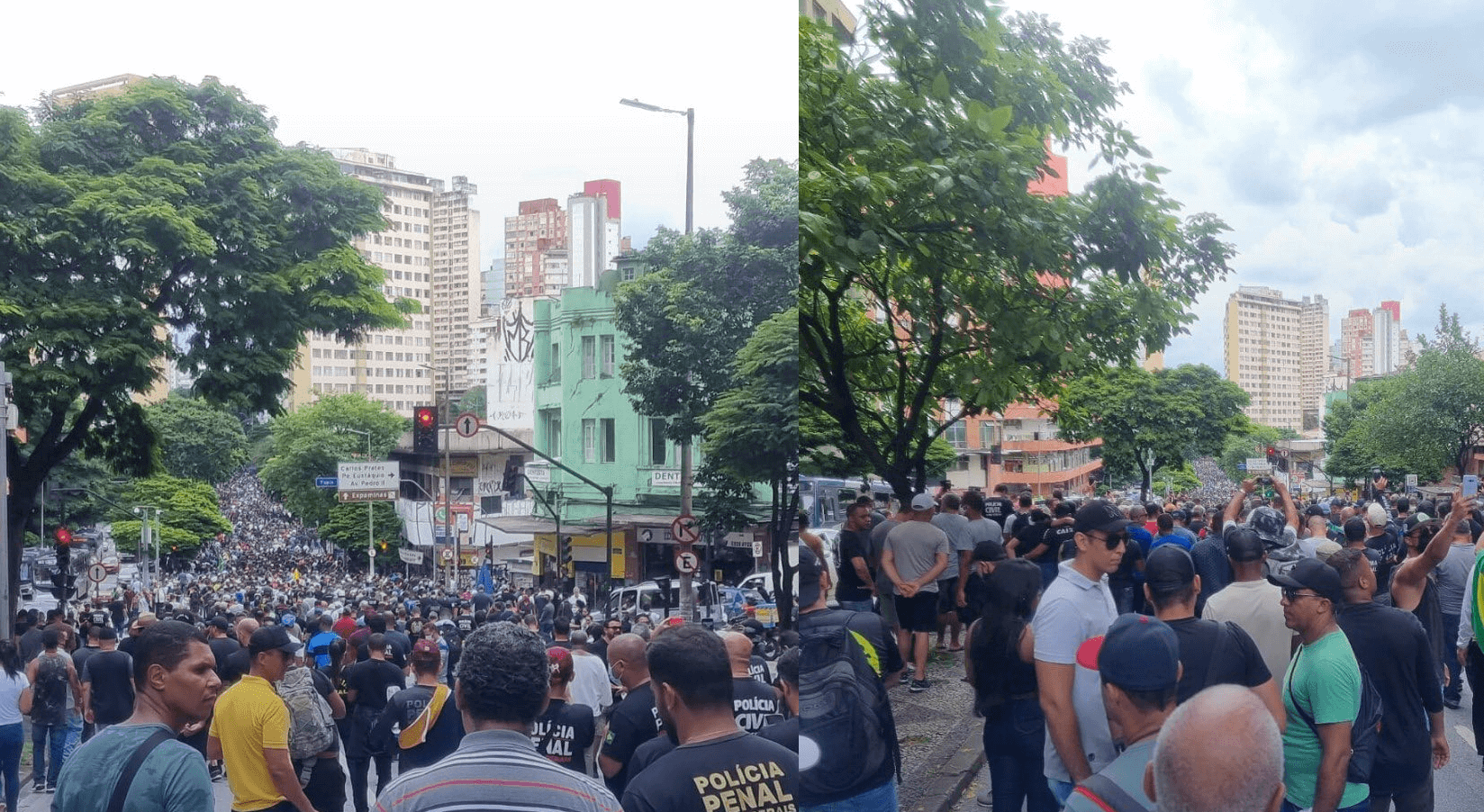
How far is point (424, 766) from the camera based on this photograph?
2.16m

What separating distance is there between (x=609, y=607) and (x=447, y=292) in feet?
2.53

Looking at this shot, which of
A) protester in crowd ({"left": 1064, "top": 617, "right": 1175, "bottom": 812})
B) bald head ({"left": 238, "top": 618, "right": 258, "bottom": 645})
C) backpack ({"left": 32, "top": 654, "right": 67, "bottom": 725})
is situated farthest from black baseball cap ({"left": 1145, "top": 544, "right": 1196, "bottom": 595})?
backpack ({"left": 32, "top": 654, "right": 67, "bottom": 725})

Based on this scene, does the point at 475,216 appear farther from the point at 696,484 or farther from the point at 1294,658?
the point at 1294,658

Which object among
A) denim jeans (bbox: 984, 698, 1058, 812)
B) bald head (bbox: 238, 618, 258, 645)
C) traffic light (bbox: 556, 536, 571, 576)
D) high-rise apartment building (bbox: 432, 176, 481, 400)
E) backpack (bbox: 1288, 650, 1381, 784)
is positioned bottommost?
denim jeans (bbox: 984, 698, 1058, 812)

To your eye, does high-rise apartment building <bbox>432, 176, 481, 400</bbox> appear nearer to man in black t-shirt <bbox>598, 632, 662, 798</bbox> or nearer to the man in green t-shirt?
man in black t-shirt <bbox>598, 632, 662, 798</bbox>

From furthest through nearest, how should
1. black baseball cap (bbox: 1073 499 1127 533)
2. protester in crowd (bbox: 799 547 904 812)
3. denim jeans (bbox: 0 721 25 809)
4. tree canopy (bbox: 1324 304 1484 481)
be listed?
tree canopy (bbox: 1324 304 1484 481) < black baseball cap (bbox: 1073 499 1127 533) < denim jeans (bbox: 0 721 25 809) < protester in crowd (bbox: 799 547 904 812)

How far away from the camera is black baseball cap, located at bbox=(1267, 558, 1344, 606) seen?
380 centimetres

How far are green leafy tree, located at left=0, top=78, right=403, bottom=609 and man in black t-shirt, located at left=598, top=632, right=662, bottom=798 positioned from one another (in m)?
0.90

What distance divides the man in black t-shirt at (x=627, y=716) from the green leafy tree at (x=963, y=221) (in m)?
0.99

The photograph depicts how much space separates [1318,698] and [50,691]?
3508 mm

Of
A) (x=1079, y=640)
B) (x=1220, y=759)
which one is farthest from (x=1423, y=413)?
(x=1220, y=759)

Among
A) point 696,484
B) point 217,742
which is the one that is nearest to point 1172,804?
point 696,484

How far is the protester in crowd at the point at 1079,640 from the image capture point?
3.62 metres

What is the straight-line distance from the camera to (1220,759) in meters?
1.97
